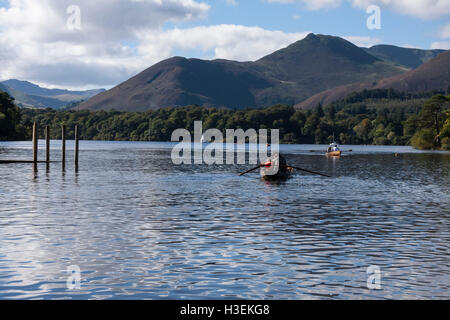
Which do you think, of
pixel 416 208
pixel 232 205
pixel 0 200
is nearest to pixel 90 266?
pixel 232 205

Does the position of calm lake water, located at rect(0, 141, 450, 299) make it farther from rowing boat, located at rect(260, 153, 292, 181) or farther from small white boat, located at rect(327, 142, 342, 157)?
small white boat, located at rect(327, 142, 342, 157)

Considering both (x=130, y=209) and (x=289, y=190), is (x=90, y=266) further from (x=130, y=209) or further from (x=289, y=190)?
(x=289, y=190)

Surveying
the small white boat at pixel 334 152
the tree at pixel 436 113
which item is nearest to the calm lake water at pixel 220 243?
the small white boat at pixel 334 152

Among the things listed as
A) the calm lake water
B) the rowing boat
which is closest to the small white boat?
the rowing boat

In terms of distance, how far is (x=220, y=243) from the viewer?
25.7m

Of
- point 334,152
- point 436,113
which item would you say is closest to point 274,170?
point 334,152

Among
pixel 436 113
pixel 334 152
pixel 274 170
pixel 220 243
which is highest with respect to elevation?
pixel 436 113

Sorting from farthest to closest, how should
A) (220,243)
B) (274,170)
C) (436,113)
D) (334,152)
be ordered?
(436,113), (334,152), (274,170), (220,243)

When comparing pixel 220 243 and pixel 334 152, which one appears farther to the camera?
pixel 334 152

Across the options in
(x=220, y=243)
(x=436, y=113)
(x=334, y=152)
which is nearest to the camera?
(x=220, y=243)

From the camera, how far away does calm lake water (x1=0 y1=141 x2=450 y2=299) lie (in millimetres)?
18172

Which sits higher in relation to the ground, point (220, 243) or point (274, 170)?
point (274, 170)

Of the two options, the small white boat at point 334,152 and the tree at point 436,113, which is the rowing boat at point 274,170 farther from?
the tree at point 436,113

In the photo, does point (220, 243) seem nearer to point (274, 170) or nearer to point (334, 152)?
point (274, 170)
